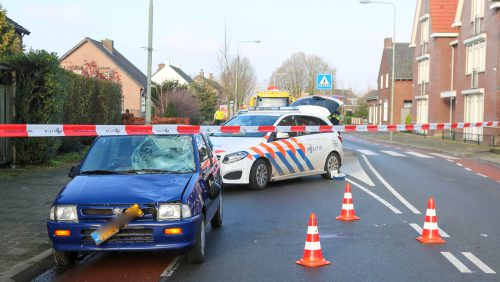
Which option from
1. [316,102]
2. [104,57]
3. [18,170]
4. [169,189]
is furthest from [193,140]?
[104,57]

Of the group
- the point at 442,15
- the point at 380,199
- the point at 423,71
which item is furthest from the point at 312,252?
the point at 423,71

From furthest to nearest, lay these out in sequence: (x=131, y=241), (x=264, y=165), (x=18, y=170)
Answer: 1. (x=18, y=170)
2. (x=264, y=165)
3. (x=131, y=241)

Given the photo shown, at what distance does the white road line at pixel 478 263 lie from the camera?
593cm

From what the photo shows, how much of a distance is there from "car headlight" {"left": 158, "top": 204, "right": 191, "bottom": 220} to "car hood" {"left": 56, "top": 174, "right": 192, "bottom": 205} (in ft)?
0.23

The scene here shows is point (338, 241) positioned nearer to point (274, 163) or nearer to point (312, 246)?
point (312, 246)

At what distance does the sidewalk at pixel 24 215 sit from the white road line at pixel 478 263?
476 cm

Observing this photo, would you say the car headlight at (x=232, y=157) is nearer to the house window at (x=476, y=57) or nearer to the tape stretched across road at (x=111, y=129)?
the tape stretched across road at (x=111, y=129)

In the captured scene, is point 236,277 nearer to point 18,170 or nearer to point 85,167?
point 85,167

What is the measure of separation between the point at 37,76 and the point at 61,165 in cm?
265

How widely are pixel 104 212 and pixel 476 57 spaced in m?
30.2

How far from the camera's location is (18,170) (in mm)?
13508

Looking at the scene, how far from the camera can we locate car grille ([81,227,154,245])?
5566mm

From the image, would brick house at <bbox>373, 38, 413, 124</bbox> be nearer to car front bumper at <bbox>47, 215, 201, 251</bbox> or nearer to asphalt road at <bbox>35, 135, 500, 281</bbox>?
asphalt road at <bbox>35, 135, 500, 281</bbox>

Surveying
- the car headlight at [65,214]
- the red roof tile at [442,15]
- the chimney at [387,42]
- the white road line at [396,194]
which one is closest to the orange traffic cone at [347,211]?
the white road line at [396,194]
